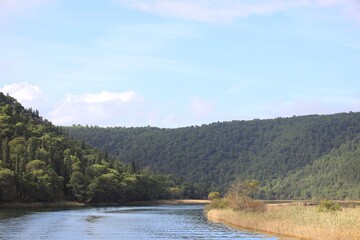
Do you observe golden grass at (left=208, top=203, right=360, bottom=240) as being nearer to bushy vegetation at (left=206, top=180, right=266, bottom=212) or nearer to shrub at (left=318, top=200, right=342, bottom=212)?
bushy vegetation at (left=206, top=180, right=266, bottom=212)

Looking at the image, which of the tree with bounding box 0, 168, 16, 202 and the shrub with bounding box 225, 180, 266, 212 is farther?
the tree with bounding box 0, 168, 16, 202

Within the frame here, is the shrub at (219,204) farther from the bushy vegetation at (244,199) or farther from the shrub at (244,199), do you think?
the shrub at (244,199)

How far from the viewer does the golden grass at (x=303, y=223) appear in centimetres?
6146

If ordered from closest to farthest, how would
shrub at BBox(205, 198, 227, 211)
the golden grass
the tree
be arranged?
the golden grass, shrub at BBox(205, 198, 227, 211), the tree

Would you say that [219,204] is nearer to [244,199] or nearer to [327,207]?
[244,199]

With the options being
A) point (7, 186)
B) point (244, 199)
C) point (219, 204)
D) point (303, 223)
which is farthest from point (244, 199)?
point (7, 186)

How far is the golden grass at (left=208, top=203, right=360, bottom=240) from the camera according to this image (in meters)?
61.5

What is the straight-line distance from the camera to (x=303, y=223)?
7225 centimetres

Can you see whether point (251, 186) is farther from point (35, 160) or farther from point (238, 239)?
point (35, 160)

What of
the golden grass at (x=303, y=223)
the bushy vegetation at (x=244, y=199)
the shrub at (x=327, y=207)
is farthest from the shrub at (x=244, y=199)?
the shrub at (x=327, y=207)

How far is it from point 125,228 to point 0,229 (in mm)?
17139

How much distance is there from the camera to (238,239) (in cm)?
7062

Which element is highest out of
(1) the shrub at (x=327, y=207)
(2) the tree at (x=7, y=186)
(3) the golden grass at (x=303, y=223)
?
(2) the tree at (x=7, y=186)

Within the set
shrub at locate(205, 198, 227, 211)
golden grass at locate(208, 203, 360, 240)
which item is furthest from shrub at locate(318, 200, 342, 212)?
shrub at locate(205, 198, 227, 211)
